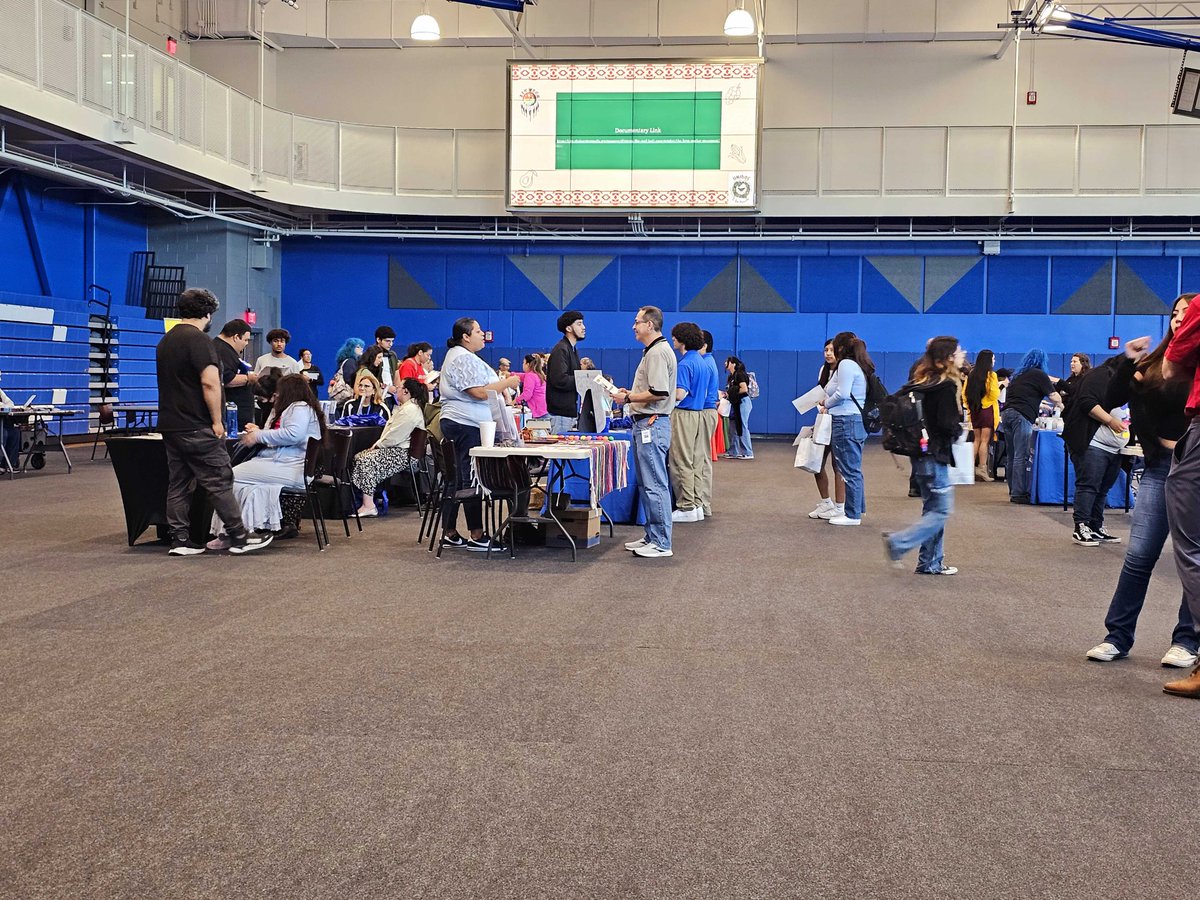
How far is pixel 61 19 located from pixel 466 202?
824 cm

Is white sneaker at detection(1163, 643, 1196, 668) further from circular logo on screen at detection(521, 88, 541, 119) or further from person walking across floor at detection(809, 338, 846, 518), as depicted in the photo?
circular logo on screen at detection(521, 88, 541, 119)

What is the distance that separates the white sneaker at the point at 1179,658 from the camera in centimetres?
473

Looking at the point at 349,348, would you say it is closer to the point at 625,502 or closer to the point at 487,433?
the point at 625,502

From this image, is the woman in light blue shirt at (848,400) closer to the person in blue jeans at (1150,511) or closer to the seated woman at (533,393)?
the seated woman at (533,393)

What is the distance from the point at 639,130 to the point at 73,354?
910 cm

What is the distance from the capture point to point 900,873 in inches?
108

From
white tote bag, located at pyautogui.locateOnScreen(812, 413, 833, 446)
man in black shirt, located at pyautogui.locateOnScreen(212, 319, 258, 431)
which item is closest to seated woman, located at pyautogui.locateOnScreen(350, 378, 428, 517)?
man in black shirt, located at pyautogui.locateOnScreen(212, 319, 258, 431)

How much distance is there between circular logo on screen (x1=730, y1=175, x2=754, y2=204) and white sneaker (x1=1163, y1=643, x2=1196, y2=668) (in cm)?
1479

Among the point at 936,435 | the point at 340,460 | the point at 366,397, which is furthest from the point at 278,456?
the point at 936,435

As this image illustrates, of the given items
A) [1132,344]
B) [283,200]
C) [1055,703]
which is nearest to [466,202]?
[283,200]

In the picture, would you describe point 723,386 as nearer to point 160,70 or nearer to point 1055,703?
point 160,70

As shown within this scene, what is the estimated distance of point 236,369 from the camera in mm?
9258

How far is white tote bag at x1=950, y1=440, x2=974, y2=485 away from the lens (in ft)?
22.5

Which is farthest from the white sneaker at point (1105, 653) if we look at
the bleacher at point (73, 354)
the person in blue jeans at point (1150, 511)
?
the bleacher at point (73, 354)
